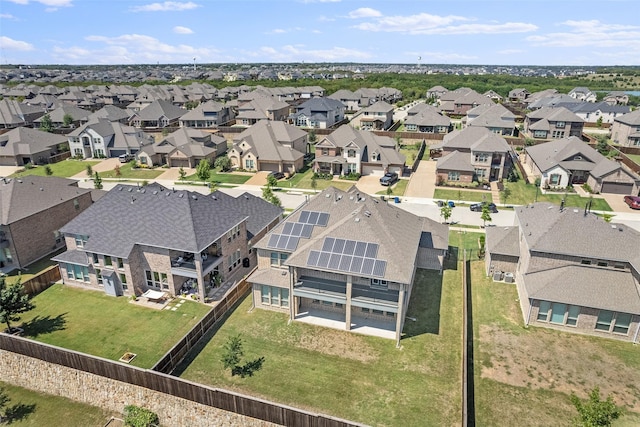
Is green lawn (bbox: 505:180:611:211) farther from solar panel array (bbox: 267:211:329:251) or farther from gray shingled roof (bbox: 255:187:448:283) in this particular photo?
solar panel array (bbox: 267:211:329:251)

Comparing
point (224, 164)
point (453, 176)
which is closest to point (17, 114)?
point (224, 164)

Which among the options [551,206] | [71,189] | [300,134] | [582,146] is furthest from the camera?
[300,134]

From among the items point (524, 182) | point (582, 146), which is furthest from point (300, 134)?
point (582, 146)

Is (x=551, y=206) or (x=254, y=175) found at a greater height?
(x=551, y=206)

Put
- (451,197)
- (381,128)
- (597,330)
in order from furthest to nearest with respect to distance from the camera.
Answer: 1. (381,128)
2. (451,197)
3. (597,330)

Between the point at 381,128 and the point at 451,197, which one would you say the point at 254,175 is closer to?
the point at 451,197

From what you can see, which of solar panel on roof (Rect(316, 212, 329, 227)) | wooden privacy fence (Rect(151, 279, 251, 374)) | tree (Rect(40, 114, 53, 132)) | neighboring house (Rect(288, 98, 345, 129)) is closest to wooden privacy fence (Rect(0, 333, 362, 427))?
wooden privacy fence (Rect(151, 279, 251, 374))
